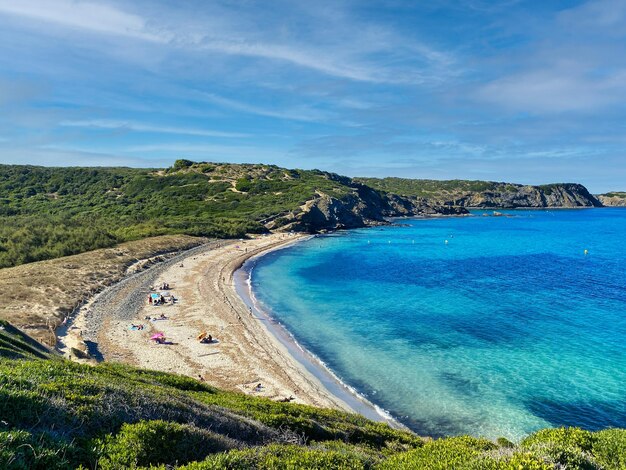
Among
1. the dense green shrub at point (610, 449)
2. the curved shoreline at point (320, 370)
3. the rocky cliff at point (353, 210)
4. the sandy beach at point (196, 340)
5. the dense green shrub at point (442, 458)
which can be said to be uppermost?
the rocky cliff at point (353, 210)

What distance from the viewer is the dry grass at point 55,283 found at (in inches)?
1106

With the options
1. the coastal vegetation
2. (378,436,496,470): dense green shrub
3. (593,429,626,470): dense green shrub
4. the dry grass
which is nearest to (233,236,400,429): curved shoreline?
(593,429,626,470): dense green shrub

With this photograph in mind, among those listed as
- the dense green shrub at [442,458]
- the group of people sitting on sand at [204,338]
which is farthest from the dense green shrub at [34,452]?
the group of people sitting on sand at [204,338]

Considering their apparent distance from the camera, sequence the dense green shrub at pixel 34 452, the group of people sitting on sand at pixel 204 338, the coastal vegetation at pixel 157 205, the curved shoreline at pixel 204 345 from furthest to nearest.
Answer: the coastal vegetation at pixel 157 205 → the group of people sitting on sand at pixel 204 338 → the curved shoreline at pixel 204 345 → the dense green shrub at pixel 34 452

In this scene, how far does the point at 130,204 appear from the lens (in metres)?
94.9

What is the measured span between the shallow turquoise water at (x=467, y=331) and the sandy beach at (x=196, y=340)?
3220 mm

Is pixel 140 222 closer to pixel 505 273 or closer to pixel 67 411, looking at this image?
pixel 505 273

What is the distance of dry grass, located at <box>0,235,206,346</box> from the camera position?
28103 mm

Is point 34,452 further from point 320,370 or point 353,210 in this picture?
point 353,210

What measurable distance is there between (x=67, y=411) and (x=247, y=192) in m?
107

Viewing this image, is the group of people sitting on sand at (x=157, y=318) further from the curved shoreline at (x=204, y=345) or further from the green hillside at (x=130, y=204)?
the green hillside at (x=130, y=204)

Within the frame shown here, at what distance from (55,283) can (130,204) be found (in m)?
63.7

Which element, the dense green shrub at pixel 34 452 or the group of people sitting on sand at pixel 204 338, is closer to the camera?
the dense green shrub at pixel 34 452

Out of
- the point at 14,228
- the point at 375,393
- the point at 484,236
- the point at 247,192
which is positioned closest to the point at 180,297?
the point at 375,393
